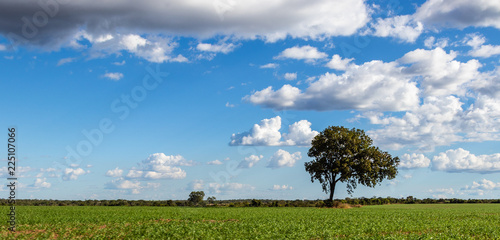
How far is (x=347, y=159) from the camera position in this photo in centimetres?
7575

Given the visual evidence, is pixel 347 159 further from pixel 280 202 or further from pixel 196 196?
pixel 196 196

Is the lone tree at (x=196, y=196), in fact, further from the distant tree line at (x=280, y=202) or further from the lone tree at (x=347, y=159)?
the lone tree at (x=347, y=159)

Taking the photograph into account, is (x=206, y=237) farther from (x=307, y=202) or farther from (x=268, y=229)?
(x=307, y=202)

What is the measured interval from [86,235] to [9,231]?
25.1ft

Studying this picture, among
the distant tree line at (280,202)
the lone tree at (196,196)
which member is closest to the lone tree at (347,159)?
the distant tree line at (280,202)

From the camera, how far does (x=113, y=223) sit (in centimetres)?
3741

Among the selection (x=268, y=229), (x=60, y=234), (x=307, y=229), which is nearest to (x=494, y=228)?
(x=307, y=229)

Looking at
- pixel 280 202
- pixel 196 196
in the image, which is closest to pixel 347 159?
pixel 280 202

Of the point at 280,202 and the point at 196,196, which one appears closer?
the point at 280,202

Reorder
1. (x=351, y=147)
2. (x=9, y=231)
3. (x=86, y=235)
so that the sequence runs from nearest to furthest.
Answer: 1. (x=86, y=235)
2. (x=9, y=231)
3. (x=351, y=147)

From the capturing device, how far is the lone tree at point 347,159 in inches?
3004

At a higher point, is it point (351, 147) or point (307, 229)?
point (351, 147)

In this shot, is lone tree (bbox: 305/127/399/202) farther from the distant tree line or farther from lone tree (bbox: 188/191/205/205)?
lone tree (bbox: 188/191/205/205)

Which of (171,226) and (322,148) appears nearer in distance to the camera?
(171,226)
